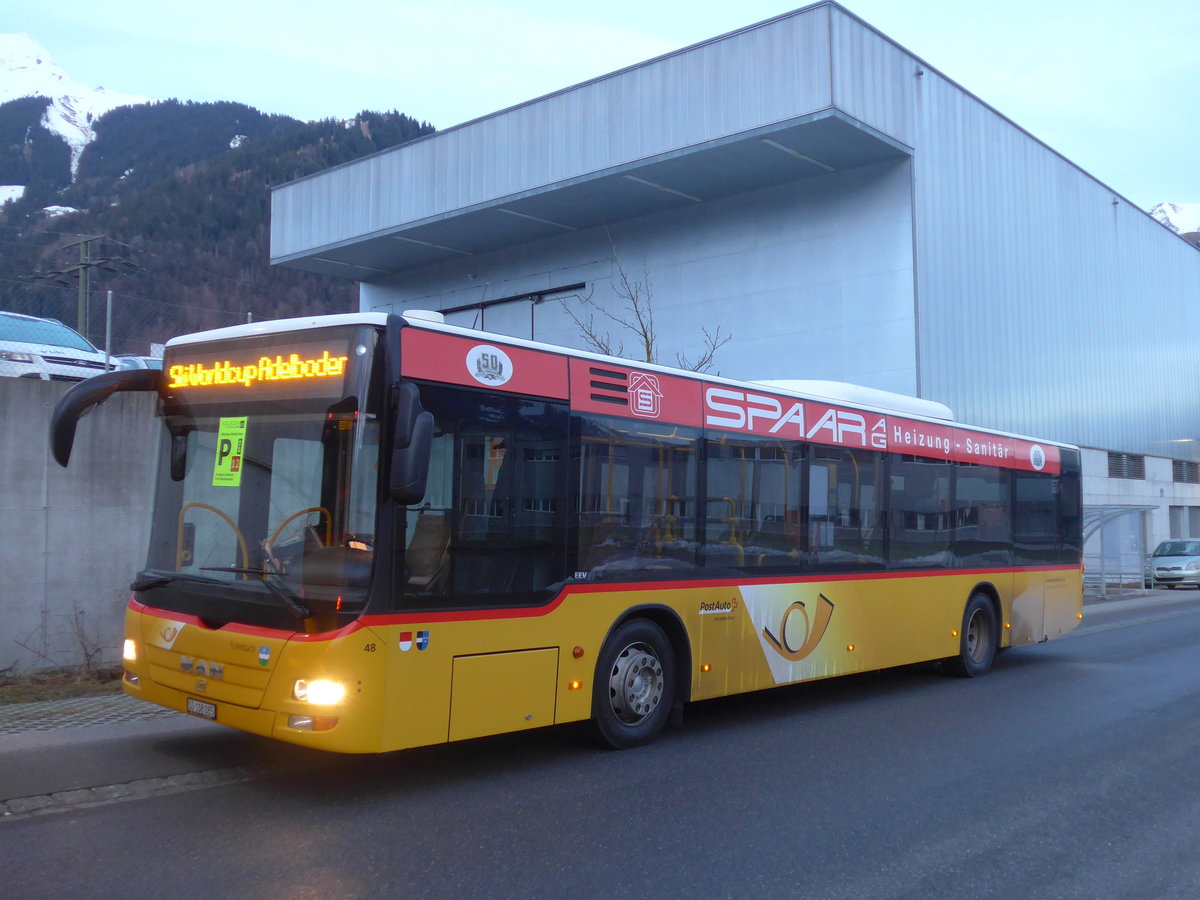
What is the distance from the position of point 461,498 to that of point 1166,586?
3004 cm

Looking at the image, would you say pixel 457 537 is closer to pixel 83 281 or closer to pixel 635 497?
pixel 635 497

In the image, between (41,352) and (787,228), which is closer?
(41,352)

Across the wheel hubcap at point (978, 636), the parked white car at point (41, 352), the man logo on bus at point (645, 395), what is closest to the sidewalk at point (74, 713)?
the man logo on bus at point (645, 395)

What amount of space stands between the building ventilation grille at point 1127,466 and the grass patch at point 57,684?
98.4 feet

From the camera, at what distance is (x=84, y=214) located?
65500 millimetres

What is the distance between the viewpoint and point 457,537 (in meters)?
6.54

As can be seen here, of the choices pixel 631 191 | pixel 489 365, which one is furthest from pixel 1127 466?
pixel 489 365

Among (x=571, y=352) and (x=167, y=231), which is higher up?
(x=167, y=231)

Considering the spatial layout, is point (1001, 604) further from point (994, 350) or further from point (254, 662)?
point (994, 350)

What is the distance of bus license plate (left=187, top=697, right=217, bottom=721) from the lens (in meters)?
6.33

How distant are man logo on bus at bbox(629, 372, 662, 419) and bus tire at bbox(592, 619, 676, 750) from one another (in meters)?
1.59

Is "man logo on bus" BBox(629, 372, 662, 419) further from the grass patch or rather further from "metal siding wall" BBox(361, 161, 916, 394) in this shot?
"metal siding wall" BBox(361, 161, 916, 394)

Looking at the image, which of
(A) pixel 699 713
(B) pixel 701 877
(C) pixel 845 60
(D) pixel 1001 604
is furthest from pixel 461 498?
(C) pixel 845 60

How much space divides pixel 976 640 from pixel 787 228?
12859 millimetres
